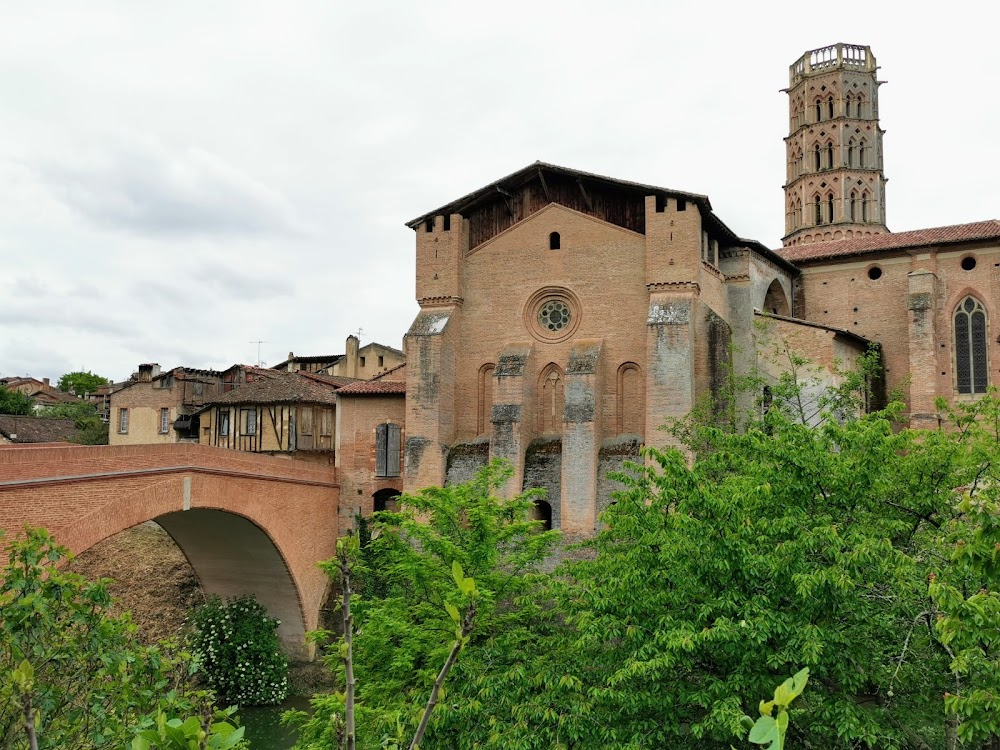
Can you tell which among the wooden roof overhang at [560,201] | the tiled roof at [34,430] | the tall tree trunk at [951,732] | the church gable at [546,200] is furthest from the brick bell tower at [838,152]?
the tiled roof at [34,430]

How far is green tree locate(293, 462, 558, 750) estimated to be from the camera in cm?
1352

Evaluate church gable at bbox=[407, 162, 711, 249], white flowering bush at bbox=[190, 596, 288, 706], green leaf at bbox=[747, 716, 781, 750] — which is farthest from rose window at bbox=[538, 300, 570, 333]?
green leaf at bbox=[747, 716, 781, 750]

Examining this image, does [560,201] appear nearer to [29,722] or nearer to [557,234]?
[557,234]

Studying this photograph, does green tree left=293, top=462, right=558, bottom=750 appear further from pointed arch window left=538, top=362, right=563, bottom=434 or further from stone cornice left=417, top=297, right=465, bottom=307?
stone cornice left=417, top=297, right=465, bottom=307

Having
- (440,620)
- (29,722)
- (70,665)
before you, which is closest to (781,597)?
(440,620)

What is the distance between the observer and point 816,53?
47.4 metres

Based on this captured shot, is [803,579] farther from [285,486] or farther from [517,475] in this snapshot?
[285,486]

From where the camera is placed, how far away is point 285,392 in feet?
108

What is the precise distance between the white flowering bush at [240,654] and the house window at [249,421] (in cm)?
987

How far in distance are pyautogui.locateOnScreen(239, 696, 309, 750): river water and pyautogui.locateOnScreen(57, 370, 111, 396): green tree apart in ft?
233

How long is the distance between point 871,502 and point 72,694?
11.0 meters

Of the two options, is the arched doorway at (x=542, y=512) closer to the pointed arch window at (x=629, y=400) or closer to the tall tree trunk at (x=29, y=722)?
the pointed arch window at (x=629, y=400)

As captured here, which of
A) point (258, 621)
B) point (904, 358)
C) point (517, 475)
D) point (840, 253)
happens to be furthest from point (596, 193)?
point (258, 621)

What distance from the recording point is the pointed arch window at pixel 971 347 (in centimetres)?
2969
